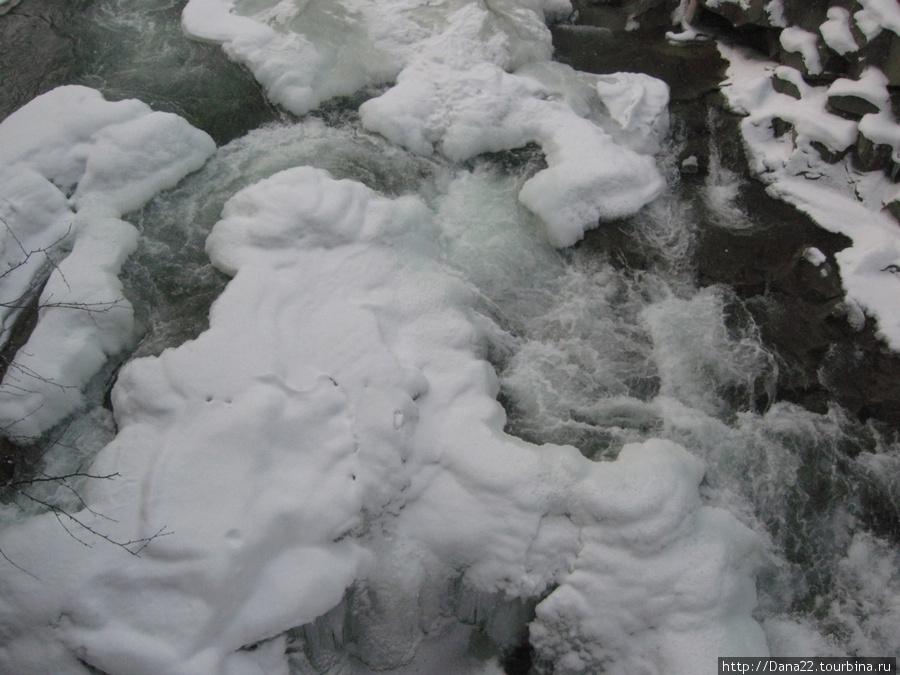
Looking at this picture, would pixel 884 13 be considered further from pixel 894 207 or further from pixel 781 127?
pixel 894 207

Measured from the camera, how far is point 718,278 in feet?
21.8

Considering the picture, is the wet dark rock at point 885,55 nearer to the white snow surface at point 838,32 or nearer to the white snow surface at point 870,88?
the white snow surface at point 870,88

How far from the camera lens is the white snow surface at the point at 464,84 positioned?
285 inches

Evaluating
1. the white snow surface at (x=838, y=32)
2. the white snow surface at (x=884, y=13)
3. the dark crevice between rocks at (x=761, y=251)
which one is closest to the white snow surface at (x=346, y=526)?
the dark crevice between rocks at (x=761, y=251)

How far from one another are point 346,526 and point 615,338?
115 inches

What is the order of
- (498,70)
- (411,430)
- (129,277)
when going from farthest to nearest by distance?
(498,70)
(129,277)
(411,430)

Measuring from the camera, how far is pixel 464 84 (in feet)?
26.6

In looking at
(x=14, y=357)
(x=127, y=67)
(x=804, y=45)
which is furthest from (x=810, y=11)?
(x=14, y=357)

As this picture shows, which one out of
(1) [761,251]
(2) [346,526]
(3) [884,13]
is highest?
(3) [884,13]

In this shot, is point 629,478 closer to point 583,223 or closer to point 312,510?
point 312,510

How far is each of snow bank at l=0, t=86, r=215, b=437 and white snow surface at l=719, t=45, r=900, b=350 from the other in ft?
20.9

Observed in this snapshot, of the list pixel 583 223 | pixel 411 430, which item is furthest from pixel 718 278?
pixel 411 430

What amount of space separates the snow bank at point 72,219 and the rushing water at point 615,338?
0.20m

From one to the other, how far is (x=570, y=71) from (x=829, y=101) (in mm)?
3060
